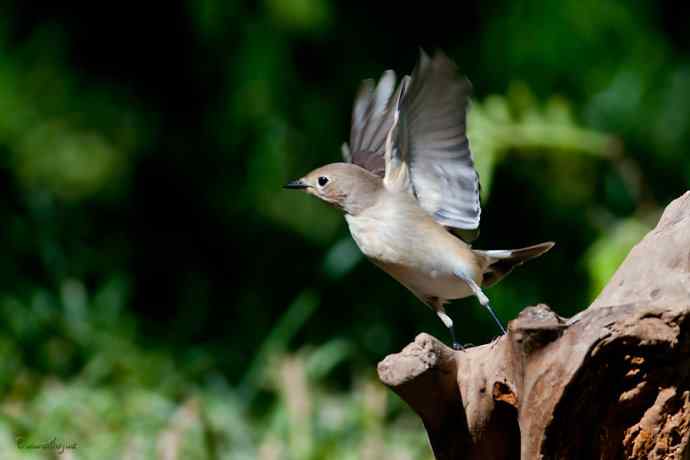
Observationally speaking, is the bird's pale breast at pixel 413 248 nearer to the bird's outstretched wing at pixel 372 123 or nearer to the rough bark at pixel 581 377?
the bird's outstretched wing at pixel 372 123

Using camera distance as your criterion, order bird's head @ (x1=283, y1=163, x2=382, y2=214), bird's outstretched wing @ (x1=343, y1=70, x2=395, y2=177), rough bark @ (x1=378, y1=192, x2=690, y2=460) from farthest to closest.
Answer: bird's outstretched wing @ (x1=343, y1=70, x2=395, y2=177) < bird's head @ (x1=283, y1=163, x2=382, y2=214) < rough bark @ (x1=378, y1=192, x2=690, y2=460)

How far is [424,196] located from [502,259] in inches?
11.4

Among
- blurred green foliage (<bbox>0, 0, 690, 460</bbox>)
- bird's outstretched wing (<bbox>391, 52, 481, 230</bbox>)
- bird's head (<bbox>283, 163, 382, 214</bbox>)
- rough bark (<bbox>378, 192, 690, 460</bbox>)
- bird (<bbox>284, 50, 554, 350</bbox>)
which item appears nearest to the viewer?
rough bark (<bbox>378, 192, 690, 460</bbox>)

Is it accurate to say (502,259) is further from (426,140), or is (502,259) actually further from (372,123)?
(372,123)

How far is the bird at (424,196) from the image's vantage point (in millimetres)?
3143

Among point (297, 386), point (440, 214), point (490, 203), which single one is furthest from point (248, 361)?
point (440, 214)

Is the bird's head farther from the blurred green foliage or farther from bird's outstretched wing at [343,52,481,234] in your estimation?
the blurred green foliage

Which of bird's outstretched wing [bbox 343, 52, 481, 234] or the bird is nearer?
bird's outstretched wing [bbox 343, 52, 481, 234]

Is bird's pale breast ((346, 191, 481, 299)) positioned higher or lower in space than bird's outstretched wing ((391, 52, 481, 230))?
lower

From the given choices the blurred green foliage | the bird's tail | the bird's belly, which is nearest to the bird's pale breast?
the bird's belly

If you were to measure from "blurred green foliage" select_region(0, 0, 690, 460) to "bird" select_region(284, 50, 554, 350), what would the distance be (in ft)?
4.26

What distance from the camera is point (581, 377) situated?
227 centimetres

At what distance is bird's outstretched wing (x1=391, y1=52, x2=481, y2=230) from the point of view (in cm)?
301

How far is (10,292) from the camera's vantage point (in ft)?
Result: 16.5
